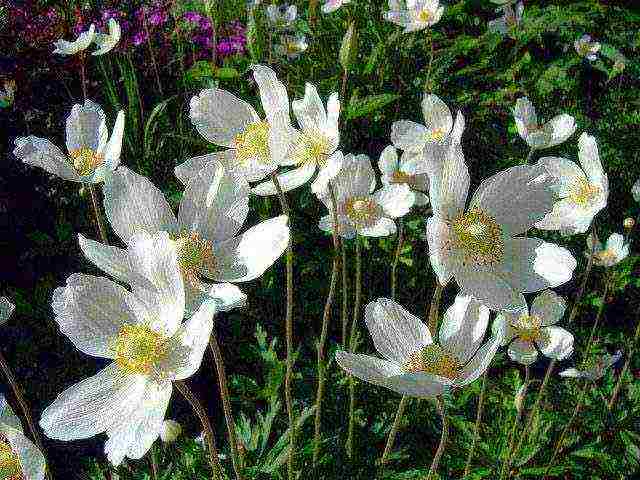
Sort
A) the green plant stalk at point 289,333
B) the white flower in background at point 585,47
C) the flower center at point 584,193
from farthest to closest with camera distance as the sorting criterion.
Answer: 1. the white flower in background at point 585,47
2. the flower center at point 584,193
3. the green plant stalk at point 289,333

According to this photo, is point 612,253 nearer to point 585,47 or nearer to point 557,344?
point 557,344

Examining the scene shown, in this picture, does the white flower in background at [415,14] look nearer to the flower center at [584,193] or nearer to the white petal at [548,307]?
the flower center at [584,193]

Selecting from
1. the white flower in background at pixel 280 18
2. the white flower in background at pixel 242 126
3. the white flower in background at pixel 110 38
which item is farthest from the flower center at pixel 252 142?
the white flower in background at pixel 280 18

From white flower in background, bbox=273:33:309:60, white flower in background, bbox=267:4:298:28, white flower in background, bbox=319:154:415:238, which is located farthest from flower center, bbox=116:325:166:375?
white flower in background, bbox=267:4:298:28

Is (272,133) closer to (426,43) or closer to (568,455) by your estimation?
(568,455)

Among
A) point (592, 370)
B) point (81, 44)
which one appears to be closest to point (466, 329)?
point (592, 370)

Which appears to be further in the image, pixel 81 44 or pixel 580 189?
pixel 81 44
